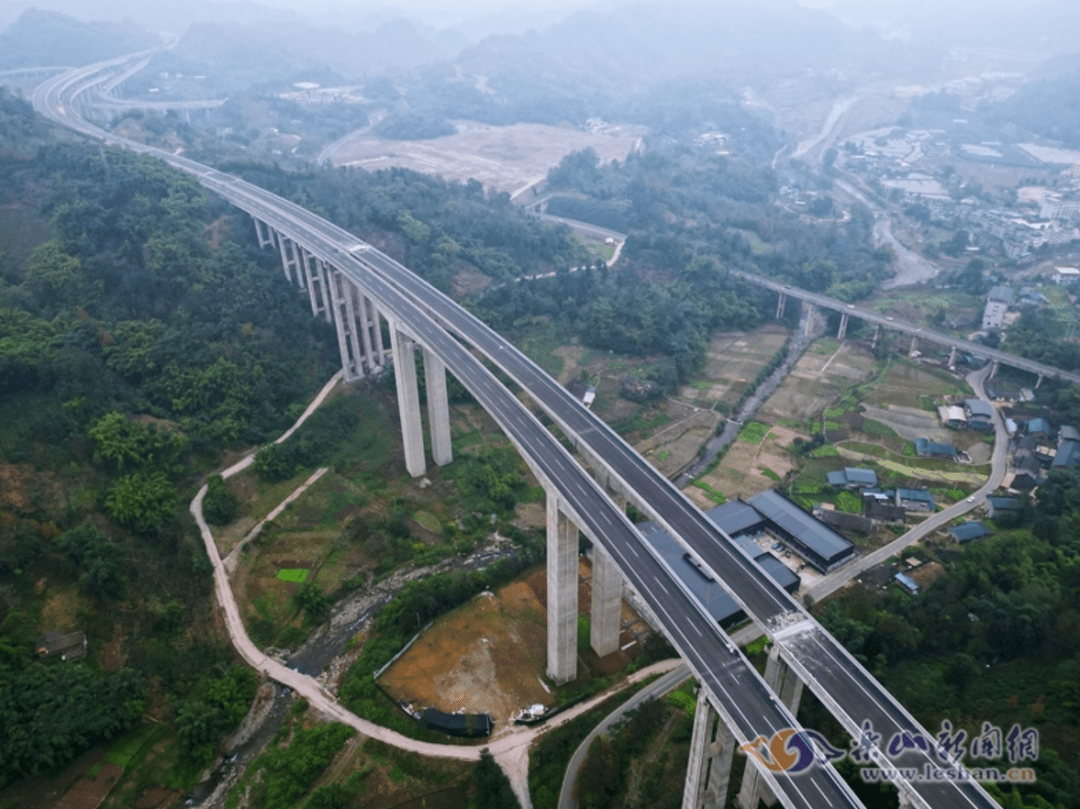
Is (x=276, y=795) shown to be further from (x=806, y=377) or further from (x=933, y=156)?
(x=933, y=156)

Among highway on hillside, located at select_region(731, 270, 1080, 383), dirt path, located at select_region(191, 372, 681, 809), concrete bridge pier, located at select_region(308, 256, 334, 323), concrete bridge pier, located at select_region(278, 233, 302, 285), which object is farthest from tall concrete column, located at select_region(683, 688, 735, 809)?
concrete bridge pier, located at select_region(278, 233, 302, 285)

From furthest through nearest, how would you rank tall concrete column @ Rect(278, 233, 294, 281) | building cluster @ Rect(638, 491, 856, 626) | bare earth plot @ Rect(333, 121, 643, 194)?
1. bare earth plot @ Rect(333, 121, 643, 194)
2. tall concrete column @ Rect(278, 233, 294, 281)
3. building cluster @ Rect(638, 491, 856, 626)

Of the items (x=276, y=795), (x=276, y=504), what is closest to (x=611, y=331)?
(x=276, y=504)

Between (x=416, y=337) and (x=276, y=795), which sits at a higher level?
(x=416, y=337)

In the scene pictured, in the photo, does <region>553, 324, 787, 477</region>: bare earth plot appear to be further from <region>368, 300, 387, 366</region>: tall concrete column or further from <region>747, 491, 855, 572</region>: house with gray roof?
<region>368, 300, 387, 366</region>: tall concrete column

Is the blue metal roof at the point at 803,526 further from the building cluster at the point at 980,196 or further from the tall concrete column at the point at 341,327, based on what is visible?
the building cluster at the point at 980,196

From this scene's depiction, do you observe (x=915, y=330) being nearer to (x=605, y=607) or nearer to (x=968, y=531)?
(x=968, y=531)
